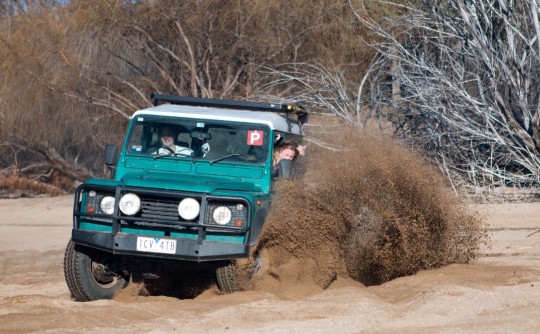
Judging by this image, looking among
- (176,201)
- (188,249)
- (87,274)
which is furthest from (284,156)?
(87,274)

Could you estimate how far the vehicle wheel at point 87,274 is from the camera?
8.12m

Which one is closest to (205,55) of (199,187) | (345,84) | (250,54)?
(250,54)

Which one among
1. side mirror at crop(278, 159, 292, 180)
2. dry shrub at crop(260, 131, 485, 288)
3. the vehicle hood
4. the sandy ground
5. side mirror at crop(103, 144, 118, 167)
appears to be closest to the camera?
A: the sandy ground

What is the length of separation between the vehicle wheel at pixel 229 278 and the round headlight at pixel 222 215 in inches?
14.4

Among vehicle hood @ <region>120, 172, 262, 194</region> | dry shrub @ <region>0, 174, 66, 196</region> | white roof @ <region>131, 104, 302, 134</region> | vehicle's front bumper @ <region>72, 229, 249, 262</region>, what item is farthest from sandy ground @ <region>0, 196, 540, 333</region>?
dry shrub @ <region>0, 174, 66, 196</region>

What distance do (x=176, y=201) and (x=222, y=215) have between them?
0.41 meters

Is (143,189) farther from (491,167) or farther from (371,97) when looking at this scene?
(371,97)

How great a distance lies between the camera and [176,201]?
7.80 m

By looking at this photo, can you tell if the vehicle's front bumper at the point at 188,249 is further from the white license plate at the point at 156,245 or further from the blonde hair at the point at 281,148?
the blonde hair at the point at 281,148

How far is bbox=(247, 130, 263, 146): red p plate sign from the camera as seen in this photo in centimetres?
884

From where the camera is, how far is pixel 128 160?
8938 mm

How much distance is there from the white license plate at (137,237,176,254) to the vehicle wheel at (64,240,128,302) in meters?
0.72

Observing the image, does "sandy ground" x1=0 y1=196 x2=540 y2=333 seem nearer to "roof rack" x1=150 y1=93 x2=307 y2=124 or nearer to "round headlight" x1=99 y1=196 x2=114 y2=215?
"round headlight" x1=99 y1=196 x2=114 y2=215

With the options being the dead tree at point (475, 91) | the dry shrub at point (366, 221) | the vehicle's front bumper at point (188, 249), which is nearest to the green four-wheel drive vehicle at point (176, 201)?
the vehicle's front bumper at point (188, 249)
